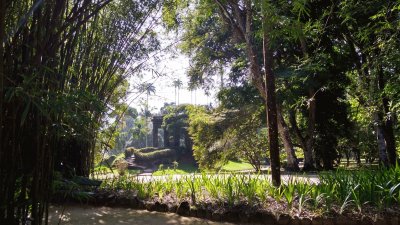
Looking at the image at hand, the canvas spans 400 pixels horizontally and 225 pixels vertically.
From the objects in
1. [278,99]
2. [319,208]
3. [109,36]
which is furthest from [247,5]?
[278,99]

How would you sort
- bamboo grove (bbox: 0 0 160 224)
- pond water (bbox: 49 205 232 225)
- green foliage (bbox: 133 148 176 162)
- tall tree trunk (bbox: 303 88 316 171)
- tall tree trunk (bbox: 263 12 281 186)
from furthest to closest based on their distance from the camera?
1. green foliage (bbox: 133 148 176 162)
2. tall tree trunk (bbox: 303 88 316 171)
3. tall tree trunk (bbox: 263 12 281 186)
4. pond water (bbox: 49 205 232 225)
5. bamboo grove (bbox: 0 0 160 224)

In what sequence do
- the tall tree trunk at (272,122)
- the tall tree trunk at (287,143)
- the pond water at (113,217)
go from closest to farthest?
the pond water at (113,217) < the tall tree trunk at (272,122) < the tall tree trunk at (287,143)

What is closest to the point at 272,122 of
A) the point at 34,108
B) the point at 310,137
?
the point at 34,108

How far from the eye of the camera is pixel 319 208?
310cm

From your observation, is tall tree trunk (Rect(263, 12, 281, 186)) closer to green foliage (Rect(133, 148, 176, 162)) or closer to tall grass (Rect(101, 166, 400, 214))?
tall grass (Rect(101, 166, 400, 214))

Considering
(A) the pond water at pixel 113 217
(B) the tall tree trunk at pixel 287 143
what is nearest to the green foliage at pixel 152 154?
(B) the tall tree trunk at pixel 287 143

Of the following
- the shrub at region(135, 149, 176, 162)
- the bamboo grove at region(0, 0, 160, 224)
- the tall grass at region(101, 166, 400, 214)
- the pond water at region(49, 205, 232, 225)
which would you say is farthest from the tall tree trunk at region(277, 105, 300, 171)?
the shrub at region(135, 149, 176, 162)

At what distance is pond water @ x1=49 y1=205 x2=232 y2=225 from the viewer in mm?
3393

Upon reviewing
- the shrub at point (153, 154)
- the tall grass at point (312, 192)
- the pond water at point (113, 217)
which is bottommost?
the pond water at point (113, 217)

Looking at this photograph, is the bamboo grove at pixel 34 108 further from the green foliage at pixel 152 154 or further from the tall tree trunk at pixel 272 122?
the green foliage at pixel 152 154

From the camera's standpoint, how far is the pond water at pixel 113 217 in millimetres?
3393

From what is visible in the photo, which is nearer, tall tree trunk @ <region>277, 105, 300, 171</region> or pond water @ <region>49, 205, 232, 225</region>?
pond water @ <region>49, 205, 232, 225</region>

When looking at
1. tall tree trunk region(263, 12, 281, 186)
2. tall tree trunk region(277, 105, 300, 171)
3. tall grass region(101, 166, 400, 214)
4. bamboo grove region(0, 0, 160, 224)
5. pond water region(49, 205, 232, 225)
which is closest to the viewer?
bamboo grove region(0, 0, 160, 224)

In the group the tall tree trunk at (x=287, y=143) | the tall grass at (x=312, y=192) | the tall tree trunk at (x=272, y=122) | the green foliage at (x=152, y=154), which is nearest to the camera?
the tall grass at (x=312, y=192)
